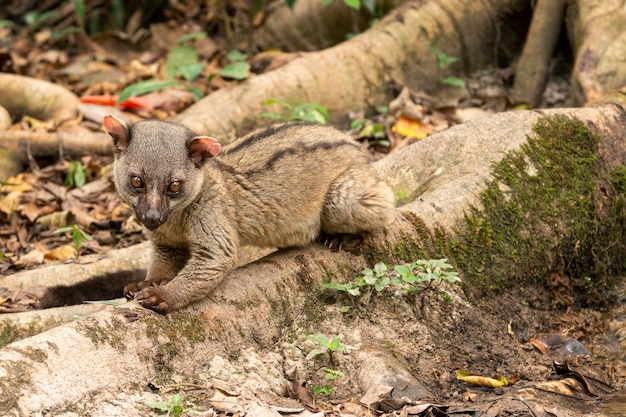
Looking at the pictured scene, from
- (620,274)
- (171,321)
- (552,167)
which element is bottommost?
(620,274)

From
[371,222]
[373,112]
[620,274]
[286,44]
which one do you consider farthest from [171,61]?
[620,274]

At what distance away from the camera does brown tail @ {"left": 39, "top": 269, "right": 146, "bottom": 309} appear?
630 cm

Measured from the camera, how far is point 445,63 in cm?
1061

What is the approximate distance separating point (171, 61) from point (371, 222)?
6083 millimetres

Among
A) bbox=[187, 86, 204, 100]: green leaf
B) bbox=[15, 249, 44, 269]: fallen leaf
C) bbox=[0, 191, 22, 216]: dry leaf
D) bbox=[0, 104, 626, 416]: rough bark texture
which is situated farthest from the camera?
bbox=[187, 86, 204, 100]: green leaf

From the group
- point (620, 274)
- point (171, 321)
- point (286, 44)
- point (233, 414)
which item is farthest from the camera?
point (286, 44)

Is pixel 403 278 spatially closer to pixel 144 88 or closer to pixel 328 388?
pixel 328 388

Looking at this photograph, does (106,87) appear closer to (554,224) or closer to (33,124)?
(33,124)

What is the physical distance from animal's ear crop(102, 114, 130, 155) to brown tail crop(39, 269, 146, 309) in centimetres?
152

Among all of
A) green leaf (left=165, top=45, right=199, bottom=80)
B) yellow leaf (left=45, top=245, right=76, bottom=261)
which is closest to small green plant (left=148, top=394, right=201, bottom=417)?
yellow leaf (left=45, top=245, right=76, bottom=261)

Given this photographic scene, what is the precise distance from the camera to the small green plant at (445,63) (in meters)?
10.6

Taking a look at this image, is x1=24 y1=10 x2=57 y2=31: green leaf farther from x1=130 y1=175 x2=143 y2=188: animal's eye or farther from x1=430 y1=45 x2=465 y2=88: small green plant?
x1=130 y1=175 x2=143 y2=188: animal's eye

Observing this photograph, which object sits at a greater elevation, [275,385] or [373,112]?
[373,112]

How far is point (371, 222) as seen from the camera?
6.11 meters
